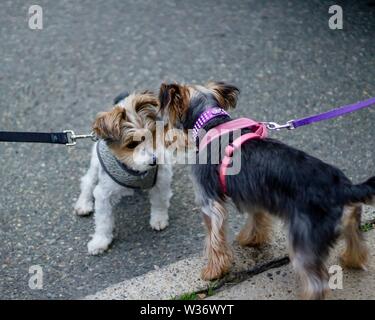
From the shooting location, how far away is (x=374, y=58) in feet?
21.3

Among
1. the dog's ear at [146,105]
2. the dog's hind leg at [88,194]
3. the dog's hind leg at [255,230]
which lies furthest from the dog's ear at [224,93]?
the dog's hind leg at [88,194]

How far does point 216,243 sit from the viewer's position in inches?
157

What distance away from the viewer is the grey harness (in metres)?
4.19

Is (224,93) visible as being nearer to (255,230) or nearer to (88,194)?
(255,230)

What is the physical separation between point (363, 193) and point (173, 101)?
1.40m

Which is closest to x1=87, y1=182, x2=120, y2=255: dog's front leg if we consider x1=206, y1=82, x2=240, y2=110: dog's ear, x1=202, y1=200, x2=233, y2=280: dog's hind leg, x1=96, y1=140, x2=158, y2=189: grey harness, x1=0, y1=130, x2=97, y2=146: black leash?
x1=96, y1=140, x2=158, y2=189: grey harness

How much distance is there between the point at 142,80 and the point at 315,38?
2.20m

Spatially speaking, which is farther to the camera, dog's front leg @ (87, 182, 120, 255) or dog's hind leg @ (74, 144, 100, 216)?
dog's hind leg @ (74, 144, 100, 216)

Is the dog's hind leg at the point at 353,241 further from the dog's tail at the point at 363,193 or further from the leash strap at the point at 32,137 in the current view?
the leash strap at the point at 32,137

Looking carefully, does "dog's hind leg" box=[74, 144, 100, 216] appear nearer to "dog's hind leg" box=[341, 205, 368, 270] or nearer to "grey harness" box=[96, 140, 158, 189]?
"grey harness" box=[96, 140, 158, 189]

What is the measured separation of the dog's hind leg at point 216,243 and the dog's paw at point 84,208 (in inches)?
49.3

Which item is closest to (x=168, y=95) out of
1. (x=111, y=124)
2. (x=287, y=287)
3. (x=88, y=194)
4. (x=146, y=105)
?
(x=146, y=105)

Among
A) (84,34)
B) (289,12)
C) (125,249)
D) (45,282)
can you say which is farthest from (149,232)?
(289,12)

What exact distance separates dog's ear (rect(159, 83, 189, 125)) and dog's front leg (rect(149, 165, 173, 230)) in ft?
2.21
